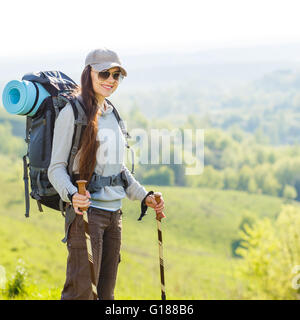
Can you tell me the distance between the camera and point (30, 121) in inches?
156

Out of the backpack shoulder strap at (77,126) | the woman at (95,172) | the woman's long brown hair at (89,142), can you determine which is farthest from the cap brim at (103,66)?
→ the backpack shoulder strap at (77,126)

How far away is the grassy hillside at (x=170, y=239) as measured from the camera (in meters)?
73.9

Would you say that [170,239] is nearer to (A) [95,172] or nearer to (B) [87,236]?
(A) [95,172]

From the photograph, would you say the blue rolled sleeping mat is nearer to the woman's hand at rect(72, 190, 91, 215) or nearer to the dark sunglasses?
the dark sunglasses

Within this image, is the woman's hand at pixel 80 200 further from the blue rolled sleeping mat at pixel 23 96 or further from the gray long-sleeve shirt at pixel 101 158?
the blue rolled sleeping mat at pixel 23 96

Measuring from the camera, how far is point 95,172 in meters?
3.74

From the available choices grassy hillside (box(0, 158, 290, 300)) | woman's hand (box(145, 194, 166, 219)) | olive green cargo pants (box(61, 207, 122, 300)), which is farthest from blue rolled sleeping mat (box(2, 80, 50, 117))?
grassy hillside (box(0, 158, 290, 300))

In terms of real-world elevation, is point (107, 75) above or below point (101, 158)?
above

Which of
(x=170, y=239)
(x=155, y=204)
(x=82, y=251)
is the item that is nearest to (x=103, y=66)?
(x=155, y=204)

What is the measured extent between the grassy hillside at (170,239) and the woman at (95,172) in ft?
184

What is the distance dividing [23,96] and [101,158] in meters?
0.78

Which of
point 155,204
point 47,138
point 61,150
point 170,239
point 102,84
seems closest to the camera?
point 61,150

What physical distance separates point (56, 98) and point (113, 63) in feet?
1.71

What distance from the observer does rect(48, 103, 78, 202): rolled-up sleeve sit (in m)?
3.55
